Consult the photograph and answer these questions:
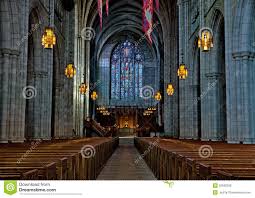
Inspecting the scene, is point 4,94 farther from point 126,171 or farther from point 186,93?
point 186,93

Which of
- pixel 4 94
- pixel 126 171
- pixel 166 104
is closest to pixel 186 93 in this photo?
pixel 166 104

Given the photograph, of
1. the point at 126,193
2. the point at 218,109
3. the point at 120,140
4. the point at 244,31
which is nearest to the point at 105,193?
the point at 126,193

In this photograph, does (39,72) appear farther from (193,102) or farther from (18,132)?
(193,102)

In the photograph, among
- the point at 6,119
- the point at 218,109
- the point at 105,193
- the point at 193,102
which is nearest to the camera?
the point at 105,193

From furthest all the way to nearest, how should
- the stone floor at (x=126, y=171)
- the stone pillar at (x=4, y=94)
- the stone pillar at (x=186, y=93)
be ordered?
the stone pillar at (x=186, y=93)
the stone pillar at (x=4, y=94)
the stone floor at (x=126, y=171)

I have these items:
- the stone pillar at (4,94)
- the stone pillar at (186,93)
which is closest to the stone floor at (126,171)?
the stone pillar at (4,94)

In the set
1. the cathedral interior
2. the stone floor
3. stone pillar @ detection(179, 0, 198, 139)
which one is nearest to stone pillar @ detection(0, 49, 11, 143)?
the cathedral interior

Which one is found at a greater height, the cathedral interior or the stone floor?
the cathedral interior

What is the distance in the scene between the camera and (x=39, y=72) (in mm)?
19766

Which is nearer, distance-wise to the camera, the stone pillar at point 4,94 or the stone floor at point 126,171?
the stone floor at point 126,171

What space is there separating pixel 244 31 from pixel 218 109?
18.5 ft

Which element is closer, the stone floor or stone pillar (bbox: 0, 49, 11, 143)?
the stone floor

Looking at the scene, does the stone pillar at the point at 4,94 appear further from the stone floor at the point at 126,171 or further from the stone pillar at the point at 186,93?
the stone pillar at the point at 186,93

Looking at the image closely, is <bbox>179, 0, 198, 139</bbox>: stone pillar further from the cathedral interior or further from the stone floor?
the stone floor
